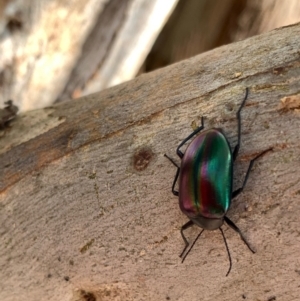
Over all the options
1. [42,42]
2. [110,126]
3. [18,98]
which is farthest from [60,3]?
[110,126]

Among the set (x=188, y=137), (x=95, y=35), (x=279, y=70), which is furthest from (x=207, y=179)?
(x=95, y=35)

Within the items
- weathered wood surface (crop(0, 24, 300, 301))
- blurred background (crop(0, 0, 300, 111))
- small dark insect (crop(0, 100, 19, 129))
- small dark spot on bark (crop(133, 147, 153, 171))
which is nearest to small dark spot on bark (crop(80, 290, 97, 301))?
weathered wood surface (crop(0, 24, 300, 301))

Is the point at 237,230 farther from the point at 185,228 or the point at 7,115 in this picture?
the point at 7,115

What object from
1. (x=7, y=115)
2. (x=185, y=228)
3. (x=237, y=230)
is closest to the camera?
(x=237, y=230)

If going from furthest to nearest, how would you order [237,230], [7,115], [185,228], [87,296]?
[7,115] → [87,296] → [185,228] → [237,230]

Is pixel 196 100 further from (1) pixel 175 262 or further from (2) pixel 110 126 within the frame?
(1) pixel 175 262

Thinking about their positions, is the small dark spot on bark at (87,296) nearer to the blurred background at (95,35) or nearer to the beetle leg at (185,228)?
the beetle leg at (185,228)
